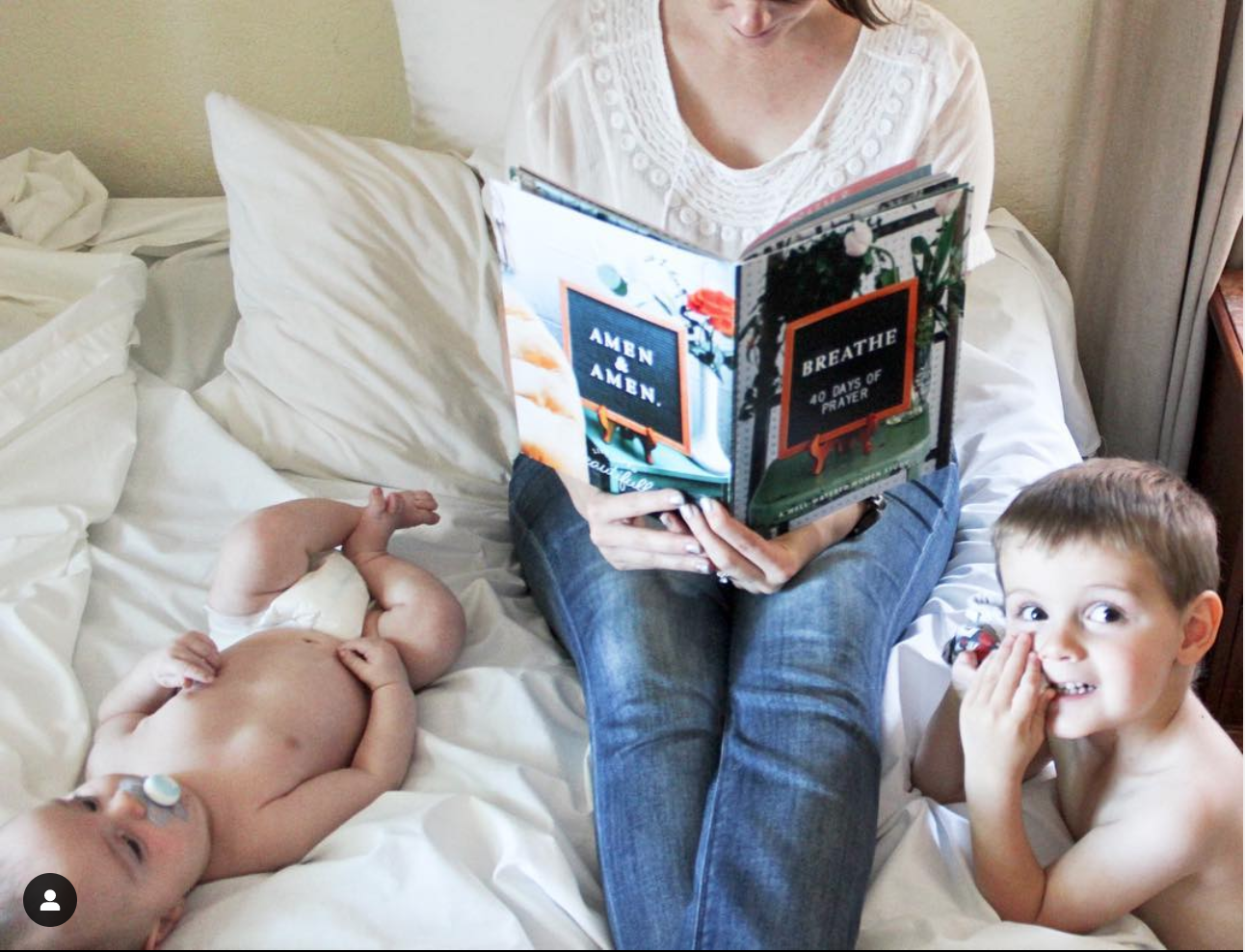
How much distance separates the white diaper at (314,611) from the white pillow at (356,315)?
0.73 feet

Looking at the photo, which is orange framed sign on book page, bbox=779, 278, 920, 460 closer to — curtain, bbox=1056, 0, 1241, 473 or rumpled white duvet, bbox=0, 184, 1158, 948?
rumpled white duvet, bbox=0, 184, 1158, 948

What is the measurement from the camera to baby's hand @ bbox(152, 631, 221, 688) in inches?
44.3

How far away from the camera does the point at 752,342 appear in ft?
3.29

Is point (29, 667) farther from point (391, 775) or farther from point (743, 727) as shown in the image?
point (743, 727)

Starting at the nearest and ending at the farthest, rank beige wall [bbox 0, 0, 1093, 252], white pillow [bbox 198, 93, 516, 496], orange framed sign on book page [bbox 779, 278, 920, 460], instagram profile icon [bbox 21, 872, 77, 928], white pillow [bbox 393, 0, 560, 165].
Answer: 1. instagram profile icon [bbox 21, 872, 77, 928]
2. orange framed sign on book page [bbox 779, 278, 920, 460]
3. white pillow [bbox 198, 93, 516, 496]
4. white pillow [bbox 393, 0, 560, 165]
5. beige wall [bbox 0, 0, 1093, 252]

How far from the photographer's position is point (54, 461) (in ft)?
4.69

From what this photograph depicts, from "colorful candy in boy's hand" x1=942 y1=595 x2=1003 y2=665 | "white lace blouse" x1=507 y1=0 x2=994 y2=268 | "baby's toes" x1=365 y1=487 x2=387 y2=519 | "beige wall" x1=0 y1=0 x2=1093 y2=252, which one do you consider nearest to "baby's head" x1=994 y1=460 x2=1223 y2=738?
"colorful candy in boy's hand" x1=942 y1=595 x2=1003 y2=665

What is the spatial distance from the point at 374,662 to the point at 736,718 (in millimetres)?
332

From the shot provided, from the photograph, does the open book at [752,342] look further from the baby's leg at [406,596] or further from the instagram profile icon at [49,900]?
the instagram profile icon at [49,900]

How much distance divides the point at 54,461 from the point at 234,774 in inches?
21.1

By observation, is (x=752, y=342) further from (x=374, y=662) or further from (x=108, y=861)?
(x=108, y=861)

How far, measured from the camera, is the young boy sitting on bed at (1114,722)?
3.14 feet

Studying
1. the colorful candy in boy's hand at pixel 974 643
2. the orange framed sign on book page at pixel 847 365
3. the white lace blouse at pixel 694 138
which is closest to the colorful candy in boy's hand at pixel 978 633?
the colorful candy in boy's hand at pixel 974 643

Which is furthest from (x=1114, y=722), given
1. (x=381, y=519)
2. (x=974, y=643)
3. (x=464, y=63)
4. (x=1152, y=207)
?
(x=464, y=63)
